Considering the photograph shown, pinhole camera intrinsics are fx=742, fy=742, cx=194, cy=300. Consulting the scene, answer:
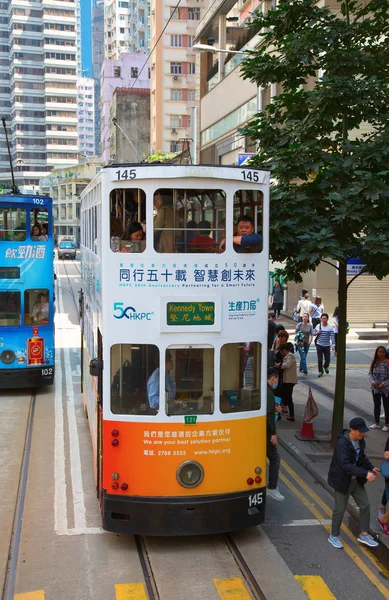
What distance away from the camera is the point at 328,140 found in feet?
36.9

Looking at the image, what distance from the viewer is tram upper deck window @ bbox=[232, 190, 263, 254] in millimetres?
7738

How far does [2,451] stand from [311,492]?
5.03m

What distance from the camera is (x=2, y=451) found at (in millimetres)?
11969

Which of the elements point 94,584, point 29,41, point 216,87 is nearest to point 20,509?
point 94,584

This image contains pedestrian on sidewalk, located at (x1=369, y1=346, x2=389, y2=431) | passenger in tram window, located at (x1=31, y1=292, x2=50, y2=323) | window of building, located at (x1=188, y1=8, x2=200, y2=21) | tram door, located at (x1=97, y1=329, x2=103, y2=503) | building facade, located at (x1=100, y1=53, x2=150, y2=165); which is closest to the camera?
tram door, located at (x1=97, y1=329, x2=103, y2=503)

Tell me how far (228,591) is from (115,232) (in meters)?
3.74

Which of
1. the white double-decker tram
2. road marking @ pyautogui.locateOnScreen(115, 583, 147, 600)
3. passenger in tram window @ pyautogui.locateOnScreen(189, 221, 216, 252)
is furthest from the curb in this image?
passenger in tram window @ pyautogui.locateOnScreen(189, 221, 216, 252)

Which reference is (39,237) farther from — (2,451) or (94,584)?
(94,584)

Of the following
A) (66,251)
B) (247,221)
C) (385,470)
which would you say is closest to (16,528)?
(385,470)

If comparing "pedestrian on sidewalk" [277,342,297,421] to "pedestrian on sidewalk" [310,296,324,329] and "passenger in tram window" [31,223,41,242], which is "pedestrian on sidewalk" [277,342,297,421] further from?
"pedestrian on sidewalk" [310,296,324,329]

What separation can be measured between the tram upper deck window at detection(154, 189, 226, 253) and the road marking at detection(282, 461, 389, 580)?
12.3ft

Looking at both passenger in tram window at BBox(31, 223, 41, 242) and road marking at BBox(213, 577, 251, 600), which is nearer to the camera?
road marking at BBox(213, 577, 251, 600)

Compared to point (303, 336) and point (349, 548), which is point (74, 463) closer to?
point (349, 548)

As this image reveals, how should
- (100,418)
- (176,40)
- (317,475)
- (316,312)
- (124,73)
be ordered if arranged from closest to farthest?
(100,418) < (317,475) < (316,312) < (176,40) < (124,73)
